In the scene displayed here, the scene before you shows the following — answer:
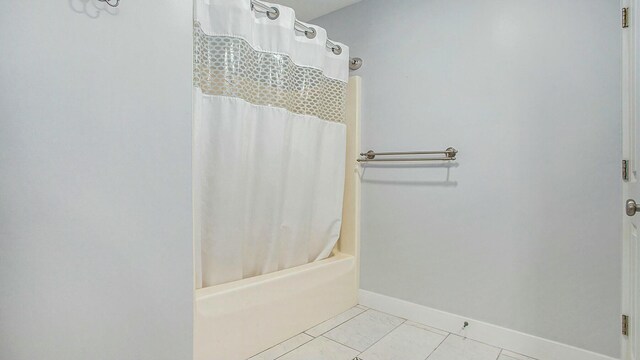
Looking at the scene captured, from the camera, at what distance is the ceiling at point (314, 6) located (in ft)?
7.24

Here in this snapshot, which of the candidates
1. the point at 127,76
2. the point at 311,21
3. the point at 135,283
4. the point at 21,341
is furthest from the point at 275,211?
the point at 311,21

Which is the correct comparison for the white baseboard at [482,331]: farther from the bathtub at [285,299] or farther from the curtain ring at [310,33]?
the curtain ring at [310,33]

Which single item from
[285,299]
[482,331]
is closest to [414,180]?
[482,331]

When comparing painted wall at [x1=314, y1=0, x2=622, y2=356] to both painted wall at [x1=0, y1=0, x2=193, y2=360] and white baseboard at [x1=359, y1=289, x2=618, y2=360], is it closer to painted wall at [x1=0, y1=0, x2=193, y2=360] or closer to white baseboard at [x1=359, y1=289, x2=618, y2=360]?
white baseboard at [x1=359, y1=289, x2=618, y2=360]

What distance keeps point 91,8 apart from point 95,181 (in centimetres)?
50

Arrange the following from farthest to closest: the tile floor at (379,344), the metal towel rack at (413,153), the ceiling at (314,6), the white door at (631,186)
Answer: the ceiling at (314,6), the metal towel rack at (413,153), the tile floor at (379,344), the white door at (631,186)

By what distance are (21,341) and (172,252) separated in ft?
1.37

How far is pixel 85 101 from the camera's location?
89 cm

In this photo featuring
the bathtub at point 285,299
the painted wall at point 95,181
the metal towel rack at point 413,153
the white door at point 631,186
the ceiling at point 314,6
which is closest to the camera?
the painted wall at point 95,181

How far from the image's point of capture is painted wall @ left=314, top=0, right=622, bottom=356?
1433 mm

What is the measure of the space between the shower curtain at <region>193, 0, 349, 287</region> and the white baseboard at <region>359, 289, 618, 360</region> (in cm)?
54

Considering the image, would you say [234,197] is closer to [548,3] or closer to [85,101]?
[85,101]

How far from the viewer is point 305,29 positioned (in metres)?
1.87

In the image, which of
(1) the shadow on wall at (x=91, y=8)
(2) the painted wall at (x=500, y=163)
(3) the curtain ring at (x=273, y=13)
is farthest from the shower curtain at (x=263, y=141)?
(1) the shadow on wall at (x=91, y=8)
